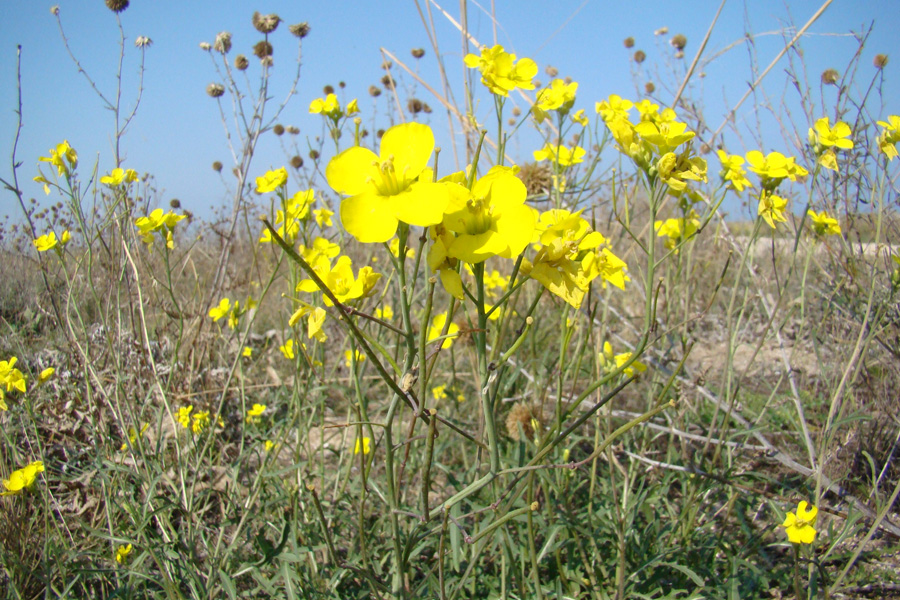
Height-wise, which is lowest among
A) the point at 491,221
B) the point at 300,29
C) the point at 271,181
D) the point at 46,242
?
the point at 491,221

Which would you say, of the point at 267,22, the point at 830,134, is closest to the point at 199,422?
the point at 267,22

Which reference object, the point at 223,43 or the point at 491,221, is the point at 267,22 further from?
the point at 491,221

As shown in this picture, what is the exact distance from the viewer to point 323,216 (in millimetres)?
2146

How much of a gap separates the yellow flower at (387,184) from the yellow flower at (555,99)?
1.35 meters

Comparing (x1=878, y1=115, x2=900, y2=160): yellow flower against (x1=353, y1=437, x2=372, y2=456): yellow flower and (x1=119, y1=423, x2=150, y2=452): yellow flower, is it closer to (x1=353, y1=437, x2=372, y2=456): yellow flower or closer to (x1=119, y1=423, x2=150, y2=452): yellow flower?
(x1=353, y1=437, x2=372, y2=456): yellow flower

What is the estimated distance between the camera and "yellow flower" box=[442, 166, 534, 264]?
780 millimetres

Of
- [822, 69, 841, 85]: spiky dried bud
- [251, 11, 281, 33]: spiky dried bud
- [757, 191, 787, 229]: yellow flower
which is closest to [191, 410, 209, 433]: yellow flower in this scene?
[757, 191, 787, 229]: yellow flower

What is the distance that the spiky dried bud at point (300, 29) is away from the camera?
11.4 feet

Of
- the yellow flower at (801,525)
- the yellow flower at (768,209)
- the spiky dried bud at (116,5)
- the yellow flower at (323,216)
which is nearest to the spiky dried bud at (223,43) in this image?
the spiky dried bud at (116,5)

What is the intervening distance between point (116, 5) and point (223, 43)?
524mm

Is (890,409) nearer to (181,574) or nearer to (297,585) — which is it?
(297,585)

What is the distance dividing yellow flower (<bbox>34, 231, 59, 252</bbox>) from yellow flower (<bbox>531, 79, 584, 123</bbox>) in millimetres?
1884

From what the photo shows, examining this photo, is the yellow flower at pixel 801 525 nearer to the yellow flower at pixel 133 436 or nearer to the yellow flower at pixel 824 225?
the yellow flower at pixel 824 225

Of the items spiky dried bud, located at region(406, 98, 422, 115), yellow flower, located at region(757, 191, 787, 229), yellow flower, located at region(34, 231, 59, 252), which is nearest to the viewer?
yellow flower, located at region(757, 191, 787, 229)
